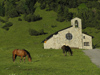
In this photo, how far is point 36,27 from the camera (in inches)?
4988

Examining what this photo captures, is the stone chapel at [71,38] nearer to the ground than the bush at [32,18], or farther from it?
nearer to the ground

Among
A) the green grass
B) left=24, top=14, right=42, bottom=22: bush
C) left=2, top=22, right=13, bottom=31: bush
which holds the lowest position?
the green grass

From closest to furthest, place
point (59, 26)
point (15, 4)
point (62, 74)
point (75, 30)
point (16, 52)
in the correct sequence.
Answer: point (62, 74) < point (16, 52) < point (75, 30) < point (59, 26) < point (15, 4)

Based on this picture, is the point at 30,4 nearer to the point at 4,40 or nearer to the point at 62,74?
the point at 4,40

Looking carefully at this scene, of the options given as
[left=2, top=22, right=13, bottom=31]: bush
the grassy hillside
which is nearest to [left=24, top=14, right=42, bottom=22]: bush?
the grassy hillside

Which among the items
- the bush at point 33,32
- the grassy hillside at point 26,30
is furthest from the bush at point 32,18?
the bush at point 33,32

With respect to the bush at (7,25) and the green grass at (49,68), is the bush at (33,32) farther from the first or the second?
the green grass at (49,68)

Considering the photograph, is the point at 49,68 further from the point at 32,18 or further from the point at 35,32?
the point at 32,18

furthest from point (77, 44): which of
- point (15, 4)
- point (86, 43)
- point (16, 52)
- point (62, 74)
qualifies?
point (15, 4)

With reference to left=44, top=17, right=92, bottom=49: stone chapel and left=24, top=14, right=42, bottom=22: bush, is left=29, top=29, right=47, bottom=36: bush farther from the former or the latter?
left=44, top=17, right=92, bottom=49: stone chapel

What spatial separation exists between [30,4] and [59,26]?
40.2m

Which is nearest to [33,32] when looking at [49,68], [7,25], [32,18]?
[7,25]

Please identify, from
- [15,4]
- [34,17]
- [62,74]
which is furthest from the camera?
[15,4]

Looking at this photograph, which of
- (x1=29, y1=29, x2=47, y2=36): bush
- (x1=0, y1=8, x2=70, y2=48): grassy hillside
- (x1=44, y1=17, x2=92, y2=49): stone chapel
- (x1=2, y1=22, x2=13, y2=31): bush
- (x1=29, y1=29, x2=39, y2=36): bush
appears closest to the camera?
(x1=44, y1=17, x2=92, y2=49): stone chapel
